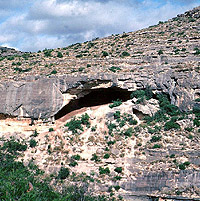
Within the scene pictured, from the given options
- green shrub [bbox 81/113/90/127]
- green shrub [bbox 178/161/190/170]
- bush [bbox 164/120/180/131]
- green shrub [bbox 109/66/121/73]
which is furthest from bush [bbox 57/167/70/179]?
green shrub [bbox 109/66/121/73]

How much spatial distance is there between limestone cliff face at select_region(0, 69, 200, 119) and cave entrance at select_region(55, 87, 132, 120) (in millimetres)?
1740

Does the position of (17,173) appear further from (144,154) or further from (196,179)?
(196,179)

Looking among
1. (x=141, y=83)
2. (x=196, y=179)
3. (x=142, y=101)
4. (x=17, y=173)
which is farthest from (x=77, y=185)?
(x=141, y=83)

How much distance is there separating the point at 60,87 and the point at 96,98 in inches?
270

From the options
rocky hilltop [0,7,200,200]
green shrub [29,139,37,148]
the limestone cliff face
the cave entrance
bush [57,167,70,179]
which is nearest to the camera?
rocky hilltop [0,7,200,200]

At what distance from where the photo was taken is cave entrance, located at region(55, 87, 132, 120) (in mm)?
40781

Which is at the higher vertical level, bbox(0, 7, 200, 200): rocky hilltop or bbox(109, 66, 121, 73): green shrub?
bbox(109, 66, 121, 73): green shrub

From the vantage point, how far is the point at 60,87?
3809 cm

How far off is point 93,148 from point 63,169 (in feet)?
14.8

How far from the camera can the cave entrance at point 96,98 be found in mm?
40781

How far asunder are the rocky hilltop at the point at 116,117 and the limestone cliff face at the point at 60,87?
0.12m

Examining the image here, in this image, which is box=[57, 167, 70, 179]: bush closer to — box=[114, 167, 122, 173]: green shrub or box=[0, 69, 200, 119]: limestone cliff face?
box=[114, 167, 122, 173]: green shrub

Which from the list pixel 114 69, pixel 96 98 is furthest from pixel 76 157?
pixel 114 69

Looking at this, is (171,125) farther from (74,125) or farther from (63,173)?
(63,173)
